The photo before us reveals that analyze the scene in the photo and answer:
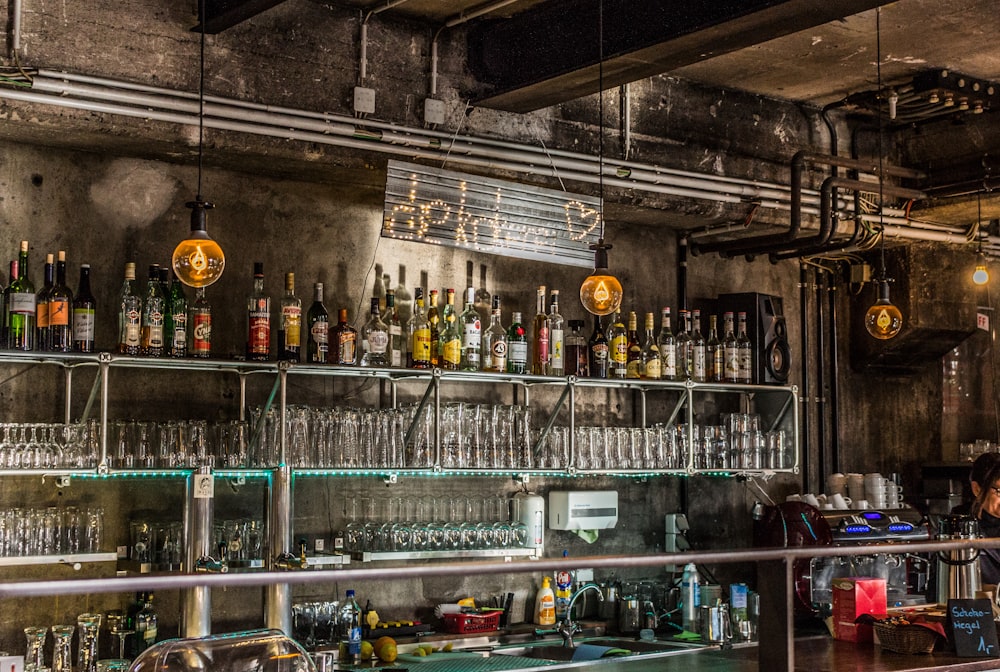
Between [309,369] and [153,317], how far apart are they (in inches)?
26.9

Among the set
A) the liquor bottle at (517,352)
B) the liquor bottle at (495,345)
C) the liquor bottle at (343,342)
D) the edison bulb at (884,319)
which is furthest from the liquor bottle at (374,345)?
the edison bulb at (884,319)

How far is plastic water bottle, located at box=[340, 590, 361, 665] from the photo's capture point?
5227 millimetres

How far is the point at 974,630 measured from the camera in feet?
11.9

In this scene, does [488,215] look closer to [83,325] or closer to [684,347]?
[684,347]

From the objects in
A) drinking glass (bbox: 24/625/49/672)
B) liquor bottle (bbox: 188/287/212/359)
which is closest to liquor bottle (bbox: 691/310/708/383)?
liquor bottle (bbox: 188/287/212/359)

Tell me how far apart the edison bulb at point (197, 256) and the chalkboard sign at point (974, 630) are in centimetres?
261

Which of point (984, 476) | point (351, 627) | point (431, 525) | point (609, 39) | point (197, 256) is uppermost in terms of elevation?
point (609, 39)

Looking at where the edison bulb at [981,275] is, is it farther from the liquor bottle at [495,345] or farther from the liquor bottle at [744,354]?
the liquor bottle at [495,345]

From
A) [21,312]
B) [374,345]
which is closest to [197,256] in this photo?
[21,312]

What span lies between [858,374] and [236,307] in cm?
441

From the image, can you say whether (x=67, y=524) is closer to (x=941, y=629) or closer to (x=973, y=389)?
(x=941, y=629)

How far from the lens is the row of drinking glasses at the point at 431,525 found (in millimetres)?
5457

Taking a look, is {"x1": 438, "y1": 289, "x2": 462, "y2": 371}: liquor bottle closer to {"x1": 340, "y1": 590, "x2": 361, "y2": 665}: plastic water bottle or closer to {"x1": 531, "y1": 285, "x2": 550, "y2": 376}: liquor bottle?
{"x1": 531, "y1": 285, "x2": 550, "y2": 376}: liquor bottle

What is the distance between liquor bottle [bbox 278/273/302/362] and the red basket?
4.95ft
